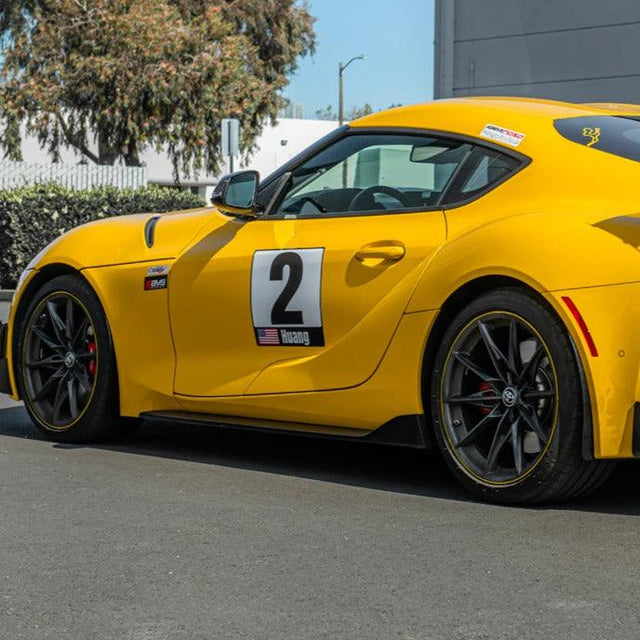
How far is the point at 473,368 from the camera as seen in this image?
5316 mm

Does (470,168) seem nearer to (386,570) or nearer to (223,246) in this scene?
(223,246)

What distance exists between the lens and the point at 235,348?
242 inches

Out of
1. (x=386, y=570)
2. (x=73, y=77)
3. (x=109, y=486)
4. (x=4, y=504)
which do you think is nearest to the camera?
(x=386, y=570)

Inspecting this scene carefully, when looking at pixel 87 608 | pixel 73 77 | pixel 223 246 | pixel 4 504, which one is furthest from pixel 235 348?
pixel 73 77

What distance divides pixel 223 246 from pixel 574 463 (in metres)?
1.99

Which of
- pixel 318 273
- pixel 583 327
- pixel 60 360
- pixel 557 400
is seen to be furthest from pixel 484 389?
pixel 60 360

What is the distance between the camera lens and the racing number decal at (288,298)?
582cm

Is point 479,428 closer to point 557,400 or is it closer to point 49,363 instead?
point 557,400

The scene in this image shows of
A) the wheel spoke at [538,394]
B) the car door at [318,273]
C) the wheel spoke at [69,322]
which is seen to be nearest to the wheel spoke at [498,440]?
the wheel spoke at [538,394]

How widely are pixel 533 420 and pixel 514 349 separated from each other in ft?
0.89

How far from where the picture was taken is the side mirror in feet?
20.5

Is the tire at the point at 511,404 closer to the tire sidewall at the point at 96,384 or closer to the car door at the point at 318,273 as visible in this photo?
the car door at the point at 318,273

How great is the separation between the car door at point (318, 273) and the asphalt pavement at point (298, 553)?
48 centimetres

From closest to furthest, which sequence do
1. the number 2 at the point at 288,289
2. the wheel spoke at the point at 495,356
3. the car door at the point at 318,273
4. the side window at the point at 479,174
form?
the wheel spoke at the point at 495,356, the side window at the point at 479,174, the car door at the point at 318,273, the number 2 at the point at 288,289
